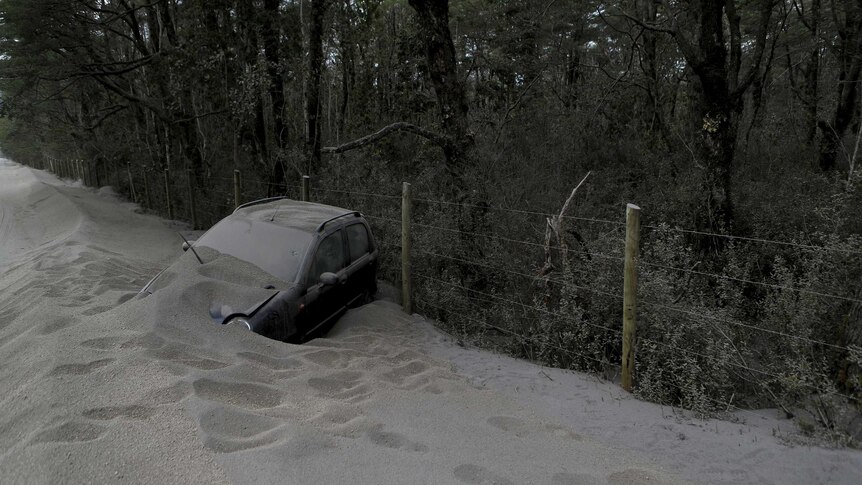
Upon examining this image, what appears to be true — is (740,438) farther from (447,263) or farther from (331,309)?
(447,263)

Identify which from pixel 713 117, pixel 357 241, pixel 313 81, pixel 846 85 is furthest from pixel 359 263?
pixel 846 85

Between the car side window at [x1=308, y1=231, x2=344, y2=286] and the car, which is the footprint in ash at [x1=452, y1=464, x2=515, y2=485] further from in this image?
the car side window at [x1=308, y1=231, x2=344, y2=286]

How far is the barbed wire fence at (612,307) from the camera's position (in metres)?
4.54

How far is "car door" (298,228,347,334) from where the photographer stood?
226 inches

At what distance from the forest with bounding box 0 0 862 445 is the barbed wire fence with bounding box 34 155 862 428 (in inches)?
1.4

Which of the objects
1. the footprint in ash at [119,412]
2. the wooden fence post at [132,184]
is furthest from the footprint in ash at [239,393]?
the wooden fence post at [132,184]

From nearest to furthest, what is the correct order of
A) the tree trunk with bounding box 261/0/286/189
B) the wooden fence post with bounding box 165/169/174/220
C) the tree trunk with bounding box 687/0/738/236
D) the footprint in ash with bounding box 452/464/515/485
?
1. the footprint in ash with bounding box 452/464/515/485
2. the tree trunk with bounding box 687/0/738/236
3. the tree trunk with bounding box 261/0/286/189
4. the wooden fence post with bounding box 165/169/174/220

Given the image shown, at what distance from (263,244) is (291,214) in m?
0.73

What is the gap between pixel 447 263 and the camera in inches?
315

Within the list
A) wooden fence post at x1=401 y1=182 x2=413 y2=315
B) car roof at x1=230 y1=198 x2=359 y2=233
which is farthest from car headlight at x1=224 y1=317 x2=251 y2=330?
wooden fence post at x1=401 y1=182 x2=413 y2=315

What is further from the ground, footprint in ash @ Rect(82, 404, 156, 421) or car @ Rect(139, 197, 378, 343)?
→ car @ Rect(139, 197, 378, 343)

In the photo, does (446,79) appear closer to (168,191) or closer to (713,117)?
(713,117)

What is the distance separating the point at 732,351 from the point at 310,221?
4648 millimetres

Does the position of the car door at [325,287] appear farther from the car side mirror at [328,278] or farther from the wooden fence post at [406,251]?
the wooden fence post at [406,251]
